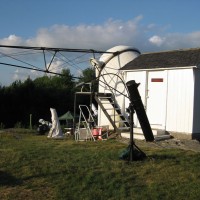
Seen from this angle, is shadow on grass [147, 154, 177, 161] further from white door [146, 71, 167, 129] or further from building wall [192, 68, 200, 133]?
white door [146, 71, 167, 129]

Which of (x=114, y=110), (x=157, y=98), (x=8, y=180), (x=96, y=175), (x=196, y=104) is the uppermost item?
(x=157, y=98)

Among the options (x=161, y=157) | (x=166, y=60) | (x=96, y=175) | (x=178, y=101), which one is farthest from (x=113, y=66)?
(x=96, y=175)

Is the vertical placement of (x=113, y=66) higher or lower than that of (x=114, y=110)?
higher

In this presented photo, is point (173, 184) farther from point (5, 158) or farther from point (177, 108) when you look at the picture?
point (177, 108)

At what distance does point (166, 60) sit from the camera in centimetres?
1681

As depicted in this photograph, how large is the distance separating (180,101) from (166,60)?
217 centimetres

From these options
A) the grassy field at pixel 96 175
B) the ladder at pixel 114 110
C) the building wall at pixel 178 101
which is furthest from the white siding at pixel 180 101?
the grassy field at pixel 96 175

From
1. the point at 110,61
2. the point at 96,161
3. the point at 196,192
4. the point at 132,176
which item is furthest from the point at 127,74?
the point at 196,192

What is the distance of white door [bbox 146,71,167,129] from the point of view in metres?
16.3

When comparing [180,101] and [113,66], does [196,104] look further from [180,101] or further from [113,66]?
[113,66]

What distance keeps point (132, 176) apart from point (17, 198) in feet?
8.96

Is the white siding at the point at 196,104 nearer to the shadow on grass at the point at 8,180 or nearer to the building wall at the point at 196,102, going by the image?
the building wall at the point at 196,102

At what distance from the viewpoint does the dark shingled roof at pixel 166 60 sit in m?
15.7

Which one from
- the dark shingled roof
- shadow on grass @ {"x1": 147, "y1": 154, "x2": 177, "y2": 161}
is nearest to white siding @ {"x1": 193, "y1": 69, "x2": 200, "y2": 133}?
the dark shingled roof
